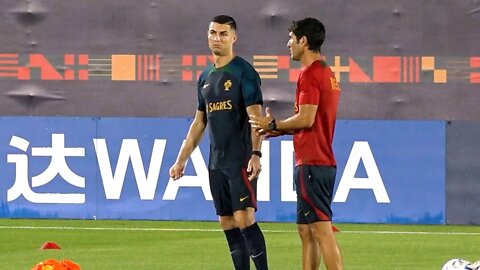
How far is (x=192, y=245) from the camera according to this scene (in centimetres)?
1498

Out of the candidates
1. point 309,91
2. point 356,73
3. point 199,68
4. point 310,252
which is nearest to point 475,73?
point 356,73

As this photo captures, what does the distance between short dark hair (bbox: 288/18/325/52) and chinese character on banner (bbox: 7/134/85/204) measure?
8246 millimetres

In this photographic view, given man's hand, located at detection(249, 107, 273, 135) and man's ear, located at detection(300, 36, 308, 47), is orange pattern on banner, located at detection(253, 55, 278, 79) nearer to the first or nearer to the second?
man's hand, located at detection(249, 107, 273, 135)

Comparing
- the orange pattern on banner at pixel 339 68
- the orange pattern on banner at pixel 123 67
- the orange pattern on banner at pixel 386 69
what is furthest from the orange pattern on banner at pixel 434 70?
the orange pattern on banner at pixel 123 67

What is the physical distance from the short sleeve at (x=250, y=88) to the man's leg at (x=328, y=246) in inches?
47.8

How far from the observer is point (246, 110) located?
35.2 feet

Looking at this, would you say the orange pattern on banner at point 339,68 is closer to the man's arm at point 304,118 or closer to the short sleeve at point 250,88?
the short sleeve at point 250,88

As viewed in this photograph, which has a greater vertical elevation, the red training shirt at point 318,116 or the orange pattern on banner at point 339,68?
the orange pattern on banner at point 339,68

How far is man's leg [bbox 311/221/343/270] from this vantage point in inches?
388

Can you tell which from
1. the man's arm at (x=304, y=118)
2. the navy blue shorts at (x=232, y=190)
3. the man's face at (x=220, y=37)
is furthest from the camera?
the man's face at (x=220, y=37)

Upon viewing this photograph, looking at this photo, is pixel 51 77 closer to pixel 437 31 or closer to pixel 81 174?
pixel 81 174

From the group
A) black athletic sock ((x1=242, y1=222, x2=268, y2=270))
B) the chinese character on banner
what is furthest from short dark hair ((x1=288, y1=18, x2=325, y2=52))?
the chinese character on banner

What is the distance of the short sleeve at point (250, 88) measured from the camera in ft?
35.0

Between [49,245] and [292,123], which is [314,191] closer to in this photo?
[292,123]
